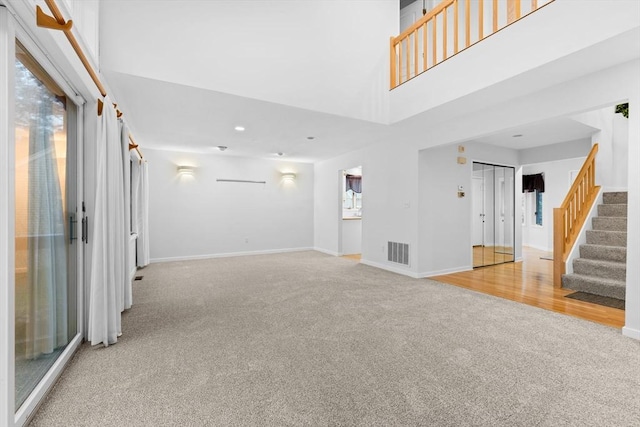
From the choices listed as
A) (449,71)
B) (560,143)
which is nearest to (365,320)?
(449,71)

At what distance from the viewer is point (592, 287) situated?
3.74 meters

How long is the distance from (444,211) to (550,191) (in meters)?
4.96

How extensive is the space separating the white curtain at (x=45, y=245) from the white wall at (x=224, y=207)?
4309 mm

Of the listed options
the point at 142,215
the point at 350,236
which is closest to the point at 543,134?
the point at 350,236

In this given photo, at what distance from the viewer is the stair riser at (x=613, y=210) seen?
14.3ft

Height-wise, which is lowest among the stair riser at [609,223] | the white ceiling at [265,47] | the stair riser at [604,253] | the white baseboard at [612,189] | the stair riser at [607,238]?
the stair riser at [604,253]

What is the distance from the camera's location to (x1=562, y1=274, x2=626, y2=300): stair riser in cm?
351

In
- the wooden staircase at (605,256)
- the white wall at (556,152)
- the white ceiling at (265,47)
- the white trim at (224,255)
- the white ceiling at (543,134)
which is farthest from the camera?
the white trim at (224,255)

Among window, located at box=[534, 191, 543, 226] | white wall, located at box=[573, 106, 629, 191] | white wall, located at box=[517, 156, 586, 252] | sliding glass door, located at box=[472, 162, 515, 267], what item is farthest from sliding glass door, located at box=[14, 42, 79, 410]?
window, located at box=[534, 191, 543, 226]

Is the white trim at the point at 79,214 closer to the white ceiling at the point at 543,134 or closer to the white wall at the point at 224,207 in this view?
the white wall at the point at 224,207

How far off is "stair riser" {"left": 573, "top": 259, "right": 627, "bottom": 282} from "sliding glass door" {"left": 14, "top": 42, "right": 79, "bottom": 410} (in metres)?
5.81

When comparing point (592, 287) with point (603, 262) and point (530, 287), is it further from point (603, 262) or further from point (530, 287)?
point (530, 287)

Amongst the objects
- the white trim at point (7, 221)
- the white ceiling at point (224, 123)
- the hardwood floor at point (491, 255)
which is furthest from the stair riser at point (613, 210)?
the white trim at point (7, 221)

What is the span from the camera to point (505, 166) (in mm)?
6008
